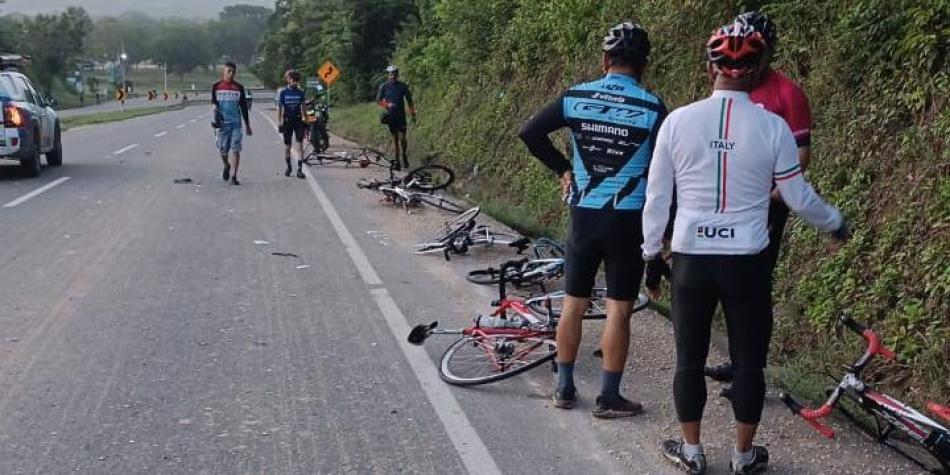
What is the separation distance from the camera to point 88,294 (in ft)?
26.8

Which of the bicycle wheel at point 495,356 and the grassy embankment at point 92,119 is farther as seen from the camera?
the grassy embankment at point 92,119

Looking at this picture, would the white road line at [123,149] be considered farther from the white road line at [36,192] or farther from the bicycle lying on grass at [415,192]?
the bicycle lying on grass at [415,192]

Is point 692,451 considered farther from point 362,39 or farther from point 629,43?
point 362,39

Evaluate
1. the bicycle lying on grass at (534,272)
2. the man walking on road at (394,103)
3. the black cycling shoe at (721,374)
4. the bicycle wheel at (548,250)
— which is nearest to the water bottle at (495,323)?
the black cycling shoe at (721,374)

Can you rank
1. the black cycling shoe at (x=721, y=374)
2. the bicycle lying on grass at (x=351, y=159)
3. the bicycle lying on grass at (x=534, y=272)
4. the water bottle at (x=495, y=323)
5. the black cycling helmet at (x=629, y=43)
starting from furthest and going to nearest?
the bicycle lying on grass at (x=351, y=159) → the bicycle lying on grass at (x=534, y=272) → the water bottle at (x=495, y=323) → the black cycling shoe at (x=721, y=374) → the black cycling helmet at (x=629, y=43)

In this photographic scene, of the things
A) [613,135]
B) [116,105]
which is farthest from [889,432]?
[116,105]

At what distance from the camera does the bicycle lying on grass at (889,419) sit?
14.8ft

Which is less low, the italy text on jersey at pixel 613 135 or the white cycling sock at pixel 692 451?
the italy text on jersey at pixel 613 135

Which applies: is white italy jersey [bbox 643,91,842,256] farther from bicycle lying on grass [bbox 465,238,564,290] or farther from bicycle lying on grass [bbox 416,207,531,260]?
bicycle lying on grass [bbox 416,207,531,260]

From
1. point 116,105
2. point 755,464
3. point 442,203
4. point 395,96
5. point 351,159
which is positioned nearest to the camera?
point 755,464

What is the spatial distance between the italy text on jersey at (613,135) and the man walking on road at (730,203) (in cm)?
70

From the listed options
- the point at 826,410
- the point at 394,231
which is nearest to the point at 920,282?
the point at 826,410

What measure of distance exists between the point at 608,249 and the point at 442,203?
8384 millimetres

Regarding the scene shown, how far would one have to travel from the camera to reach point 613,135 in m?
5.12
